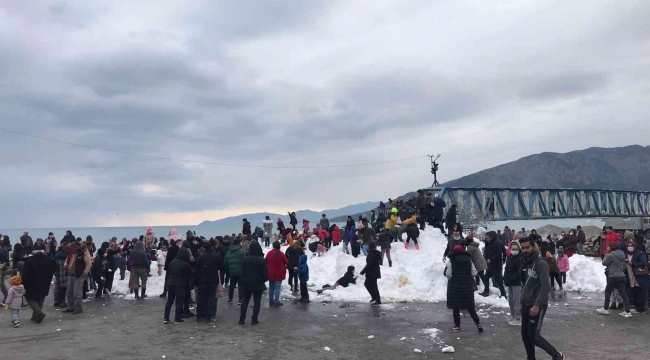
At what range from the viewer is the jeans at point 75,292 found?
12.5m

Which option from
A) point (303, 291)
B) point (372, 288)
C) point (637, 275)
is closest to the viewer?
point (637, 275)

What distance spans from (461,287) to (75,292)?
1067cm

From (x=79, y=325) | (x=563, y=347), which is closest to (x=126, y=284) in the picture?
(x=79, y=325)

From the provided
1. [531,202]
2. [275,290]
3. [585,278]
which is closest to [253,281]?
[275,290]

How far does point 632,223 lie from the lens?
51.6 m

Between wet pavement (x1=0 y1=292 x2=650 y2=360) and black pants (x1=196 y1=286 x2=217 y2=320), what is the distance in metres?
0.31

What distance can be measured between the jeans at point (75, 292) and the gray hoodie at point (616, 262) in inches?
556

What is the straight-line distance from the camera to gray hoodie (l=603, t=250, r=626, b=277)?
35.6 ft

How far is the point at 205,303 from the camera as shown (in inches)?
442

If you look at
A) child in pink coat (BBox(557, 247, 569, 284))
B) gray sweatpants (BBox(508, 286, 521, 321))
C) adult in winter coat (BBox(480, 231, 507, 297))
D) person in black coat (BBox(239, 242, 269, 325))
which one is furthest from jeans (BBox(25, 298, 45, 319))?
child in pink coat (BBox(557, 247, 569, 284))

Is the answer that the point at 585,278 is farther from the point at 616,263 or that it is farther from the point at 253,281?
the point at 253,281

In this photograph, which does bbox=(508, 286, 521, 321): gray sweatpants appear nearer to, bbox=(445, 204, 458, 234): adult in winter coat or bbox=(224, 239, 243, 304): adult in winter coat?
bbox=(224, 239, 243, 304): adult in winter coat

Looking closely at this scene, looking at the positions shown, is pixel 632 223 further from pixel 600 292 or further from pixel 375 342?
pixel 375 342

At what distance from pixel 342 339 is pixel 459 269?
2936mm
